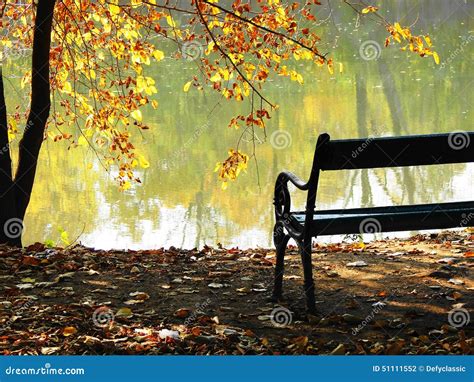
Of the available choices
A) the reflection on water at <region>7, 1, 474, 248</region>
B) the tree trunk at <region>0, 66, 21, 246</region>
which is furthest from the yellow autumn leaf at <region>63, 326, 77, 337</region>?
the reflection on water at <region>7, 1, 474, 248</region>

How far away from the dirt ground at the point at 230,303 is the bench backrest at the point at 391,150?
82cm

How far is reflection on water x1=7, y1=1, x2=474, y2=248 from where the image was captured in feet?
37.0

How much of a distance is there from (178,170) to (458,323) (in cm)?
964

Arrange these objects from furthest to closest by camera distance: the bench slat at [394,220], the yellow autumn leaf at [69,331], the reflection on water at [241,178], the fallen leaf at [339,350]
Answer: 1. the reflection on water at [241,178]
2. the bench slat at [394,220]
3. the yellow autumn leaf at [69,331]
4. the fallen leaf at [339,350]

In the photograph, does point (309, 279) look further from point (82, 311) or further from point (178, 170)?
point (178, 170)

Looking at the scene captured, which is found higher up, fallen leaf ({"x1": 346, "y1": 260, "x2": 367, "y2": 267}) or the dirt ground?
fallen leaf ({"x1": 346, "y1": 260, "x2": 367, "y2": 267})

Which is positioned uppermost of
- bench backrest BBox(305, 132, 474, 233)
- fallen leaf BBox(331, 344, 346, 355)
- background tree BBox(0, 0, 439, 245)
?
background tree BBox(0, 0, 439, 245)

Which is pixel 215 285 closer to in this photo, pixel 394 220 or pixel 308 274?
pixel 308 274

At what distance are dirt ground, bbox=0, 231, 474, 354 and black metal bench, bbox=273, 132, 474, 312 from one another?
39 centimetres

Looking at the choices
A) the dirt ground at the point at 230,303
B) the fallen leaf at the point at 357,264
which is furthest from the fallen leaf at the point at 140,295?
the fallen leaf at the point at 357,264

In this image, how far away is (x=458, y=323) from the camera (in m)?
4.38

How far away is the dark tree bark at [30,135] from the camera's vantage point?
6.36m

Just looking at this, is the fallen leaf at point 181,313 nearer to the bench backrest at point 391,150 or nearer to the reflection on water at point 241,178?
the bench backrest at point 391,150

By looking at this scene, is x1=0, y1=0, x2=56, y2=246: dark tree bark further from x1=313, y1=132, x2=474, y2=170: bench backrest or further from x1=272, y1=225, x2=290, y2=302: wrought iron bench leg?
x1=313, y1=132, x2=474, y2=170: bench backrest
